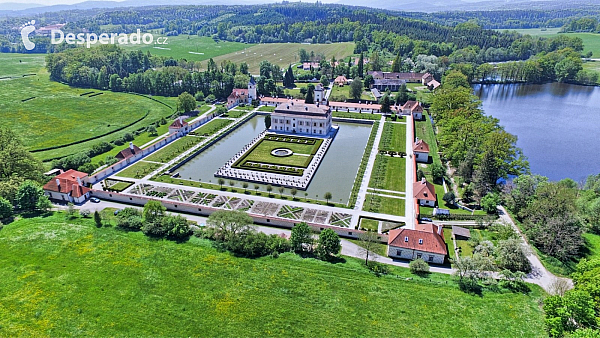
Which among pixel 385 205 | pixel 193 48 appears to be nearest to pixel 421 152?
pixel 385 205

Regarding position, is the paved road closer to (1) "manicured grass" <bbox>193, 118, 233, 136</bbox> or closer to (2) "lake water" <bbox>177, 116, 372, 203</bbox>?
(2) "lake water" <bbox>177, 116, 372, 203</bbox>

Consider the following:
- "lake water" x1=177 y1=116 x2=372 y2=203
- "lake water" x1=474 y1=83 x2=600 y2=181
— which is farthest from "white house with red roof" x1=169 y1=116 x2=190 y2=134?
"lake water" x1=474 y1=83 x2=600 y2=181

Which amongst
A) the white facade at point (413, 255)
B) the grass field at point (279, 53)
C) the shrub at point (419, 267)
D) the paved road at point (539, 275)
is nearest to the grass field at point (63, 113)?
the grass field at point (279, 53)

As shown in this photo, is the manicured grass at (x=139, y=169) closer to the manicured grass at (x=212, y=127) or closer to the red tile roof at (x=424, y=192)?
the manicured grass at (x=212, y=127)

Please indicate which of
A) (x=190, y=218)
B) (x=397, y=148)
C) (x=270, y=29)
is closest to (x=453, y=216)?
(x=397, y=148)

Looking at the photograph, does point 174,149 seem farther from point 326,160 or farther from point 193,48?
point 193,48

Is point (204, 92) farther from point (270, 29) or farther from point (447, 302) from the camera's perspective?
point (270, 29)
